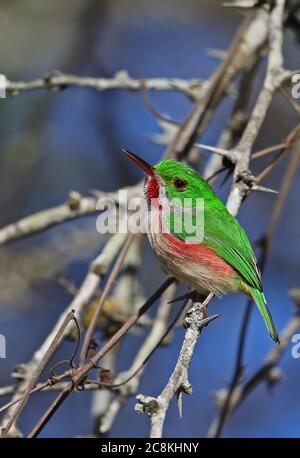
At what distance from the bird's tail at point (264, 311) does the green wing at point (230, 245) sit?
1.1 inches

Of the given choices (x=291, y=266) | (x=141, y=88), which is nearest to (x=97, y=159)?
(x=291, y=266)

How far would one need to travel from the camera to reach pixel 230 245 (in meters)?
3.28

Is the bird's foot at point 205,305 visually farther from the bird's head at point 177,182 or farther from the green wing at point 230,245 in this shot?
the bird's head at point 177,182

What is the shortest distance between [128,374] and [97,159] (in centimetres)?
405

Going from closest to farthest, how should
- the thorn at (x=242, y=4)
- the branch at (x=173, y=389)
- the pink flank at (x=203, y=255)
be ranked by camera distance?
the branch at (x=173, y=389), the pink flank at (x=203, y=255), the thorn at (x=242, y=4)

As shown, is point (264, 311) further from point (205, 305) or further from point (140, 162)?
point (140, 162)

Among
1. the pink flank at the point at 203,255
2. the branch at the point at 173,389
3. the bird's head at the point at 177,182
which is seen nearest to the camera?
the branch at the point at 173,389

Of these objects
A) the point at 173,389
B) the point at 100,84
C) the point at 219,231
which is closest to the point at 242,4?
the point at 100,84

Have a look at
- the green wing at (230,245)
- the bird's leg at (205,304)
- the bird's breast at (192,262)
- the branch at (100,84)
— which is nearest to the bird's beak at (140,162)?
the bird's breast at (192,262)

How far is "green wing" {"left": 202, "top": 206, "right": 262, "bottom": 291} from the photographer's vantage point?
10.7ft

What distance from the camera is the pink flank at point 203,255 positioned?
10.5ft

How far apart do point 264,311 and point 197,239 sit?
0.44 metres
